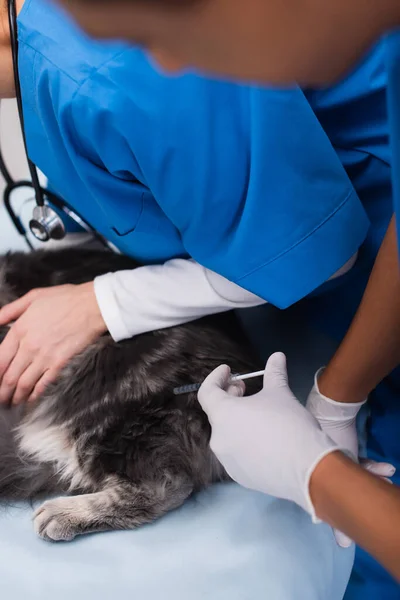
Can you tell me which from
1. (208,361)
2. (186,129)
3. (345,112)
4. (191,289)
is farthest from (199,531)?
(345,112)

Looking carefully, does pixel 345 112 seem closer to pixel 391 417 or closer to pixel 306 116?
pixel 306 116

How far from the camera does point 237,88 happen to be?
33.6 inches

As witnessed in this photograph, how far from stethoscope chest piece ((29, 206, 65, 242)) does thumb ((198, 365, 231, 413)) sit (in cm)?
53

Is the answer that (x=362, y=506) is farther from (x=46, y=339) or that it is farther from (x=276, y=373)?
(x=46, y=339)

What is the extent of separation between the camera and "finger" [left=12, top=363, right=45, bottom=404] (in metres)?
1.15

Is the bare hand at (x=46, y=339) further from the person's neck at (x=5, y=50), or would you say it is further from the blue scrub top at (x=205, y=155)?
the person's neck at (x=5, y=50)

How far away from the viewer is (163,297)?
106 centimetres

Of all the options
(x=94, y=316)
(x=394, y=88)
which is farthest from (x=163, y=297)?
Answer: (x=394, y=88)

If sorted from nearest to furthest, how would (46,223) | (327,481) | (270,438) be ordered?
(327,481)
(270,438)
(46,223)

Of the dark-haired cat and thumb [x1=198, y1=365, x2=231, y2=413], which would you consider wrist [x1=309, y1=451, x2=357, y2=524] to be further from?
the dark-haired cat

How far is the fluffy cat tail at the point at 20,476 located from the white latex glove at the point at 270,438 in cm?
38

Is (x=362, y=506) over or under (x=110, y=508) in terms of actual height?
over

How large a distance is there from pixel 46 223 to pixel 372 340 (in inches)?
28.9

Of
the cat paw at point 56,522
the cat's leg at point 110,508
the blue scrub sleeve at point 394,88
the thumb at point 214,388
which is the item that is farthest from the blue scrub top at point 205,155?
the cat paw at point 56,522
